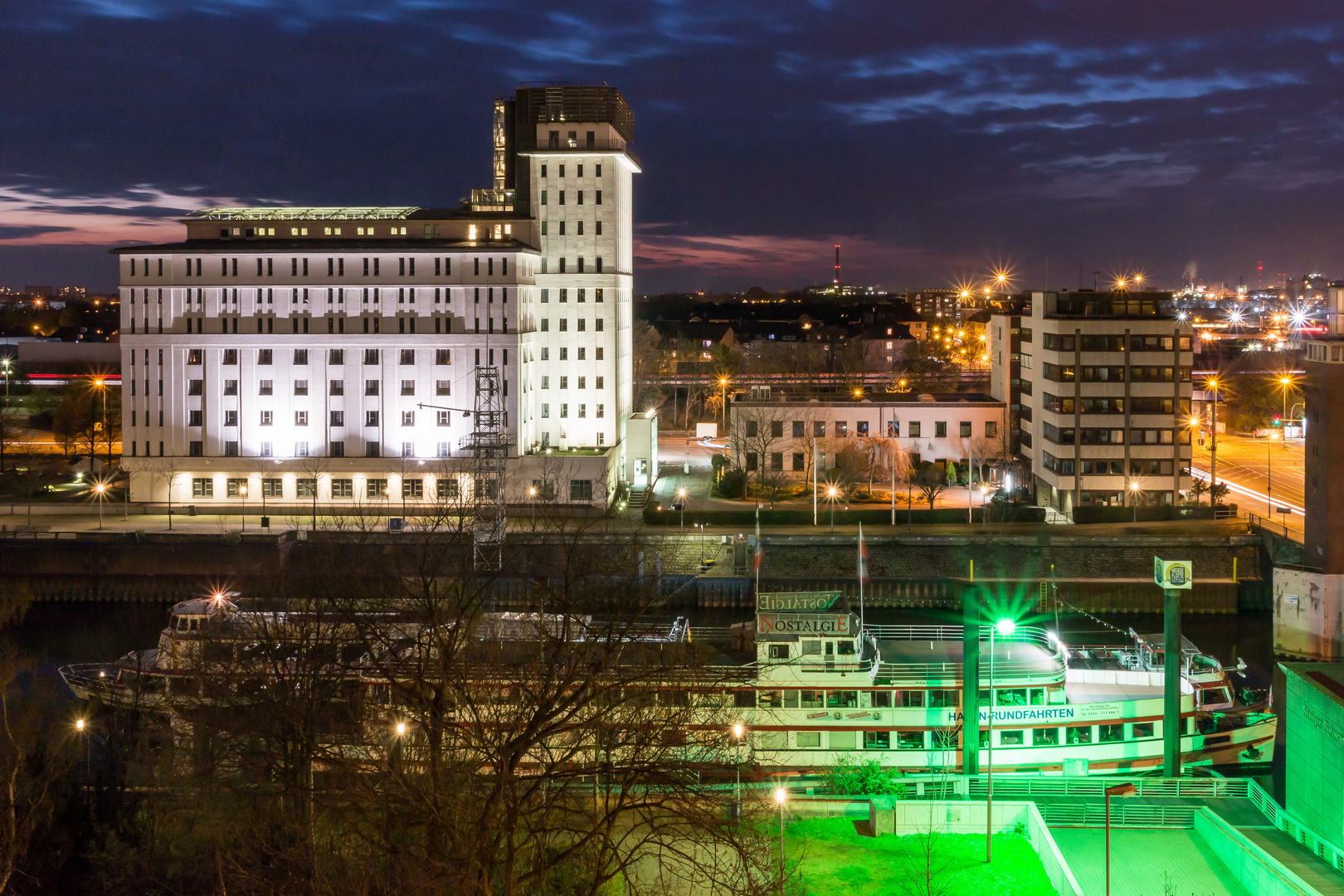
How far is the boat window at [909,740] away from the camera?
Result: 96.3 ft

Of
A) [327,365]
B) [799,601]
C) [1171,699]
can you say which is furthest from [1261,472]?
[327,365]

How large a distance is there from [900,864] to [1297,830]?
24.4 ft

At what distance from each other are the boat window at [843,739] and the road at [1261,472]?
30.4 metres

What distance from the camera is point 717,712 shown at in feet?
92.2

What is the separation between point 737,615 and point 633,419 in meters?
18.9

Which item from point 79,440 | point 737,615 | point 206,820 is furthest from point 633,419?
point 206,820

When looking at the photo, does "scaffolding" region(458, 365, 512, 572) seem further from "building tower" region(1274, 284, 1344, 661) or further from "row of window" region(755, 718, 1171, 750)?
"building tower" region(1274, 284, 1344, 661)

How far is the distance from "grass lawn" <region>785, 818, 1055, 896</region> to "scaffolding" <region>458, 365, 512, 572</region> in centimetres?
2113

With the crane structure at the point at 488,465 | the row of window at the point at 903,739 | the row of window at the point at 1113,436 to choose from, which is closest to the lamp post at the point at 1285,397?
the row of window at the point at 1113,436

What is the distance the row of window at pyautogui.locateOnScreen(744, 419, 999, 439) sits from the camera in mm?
A: 65925

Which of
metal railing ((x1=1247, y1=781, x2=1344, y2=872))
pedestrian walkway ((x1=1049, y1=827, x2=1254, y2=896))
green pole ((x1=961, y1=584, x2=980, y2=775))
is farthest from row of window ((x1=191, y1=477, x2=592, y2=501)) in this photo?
pedestrian walkway ((x1=1049, y1=827, x2=1254, y2=896))

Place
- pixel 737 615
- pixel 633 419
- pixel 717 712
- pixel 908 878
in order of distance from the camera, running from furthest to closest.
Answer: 1. pixel 633 419
2. pixel 737 615
3. pixel 717 712
4. pixel 908 878

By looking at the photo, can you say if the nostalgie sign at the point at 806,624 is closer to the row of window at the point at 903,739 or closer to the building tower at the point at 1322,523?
the row of window at the point at 903,739

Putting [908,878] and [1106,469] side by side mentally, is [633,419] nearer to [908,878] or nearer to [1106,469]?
[1106,469]
